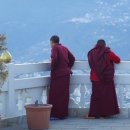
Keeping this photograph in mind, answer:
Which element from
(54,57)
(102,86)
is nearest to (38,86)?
(54,57)

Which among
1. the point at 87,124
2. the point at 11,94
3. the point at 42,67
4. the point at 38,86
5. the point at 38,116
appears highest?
the point at 42,67

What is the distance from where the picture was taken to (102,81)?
407 inches

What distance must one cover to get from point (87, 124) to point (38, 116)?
1.03 metres

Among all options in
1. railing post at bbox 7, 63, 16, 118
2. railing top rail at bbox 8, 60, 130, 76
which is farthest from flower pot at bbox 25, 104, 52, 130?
railing top rail at bbox 8, 60, 130, 76

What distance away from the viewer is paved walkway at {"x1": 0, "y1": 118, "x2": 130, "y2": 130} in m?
9.49

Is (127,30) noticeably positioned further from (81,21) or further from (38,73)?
(38,73)

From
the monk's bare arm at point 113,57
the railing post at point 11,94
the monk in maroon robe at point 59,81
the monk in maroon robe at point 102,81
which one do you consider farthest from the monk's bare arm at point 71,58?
the railing post at point 11,94

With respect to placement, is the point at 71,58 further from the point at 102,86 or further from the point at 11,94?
the point at 11,94

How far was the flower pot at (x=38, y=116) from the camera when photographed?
30.2 feet

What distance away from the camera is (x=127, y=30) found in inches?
1019

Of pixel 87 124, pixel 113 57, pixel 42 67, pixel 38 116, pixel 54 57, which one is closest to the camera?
pixel 38 116

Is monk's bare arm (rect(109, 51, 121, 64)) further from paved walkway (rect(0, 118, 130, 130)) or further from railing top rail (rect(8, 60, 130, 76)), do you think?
paved walkway (rect(0, 118, 130, 130))

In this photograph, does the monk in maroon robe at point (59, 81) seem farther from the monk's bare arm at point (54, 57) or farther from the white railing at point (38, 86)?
the white railing at point (38, 86)

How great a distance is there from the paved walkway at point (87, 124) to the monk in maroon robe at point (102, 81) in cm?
21
